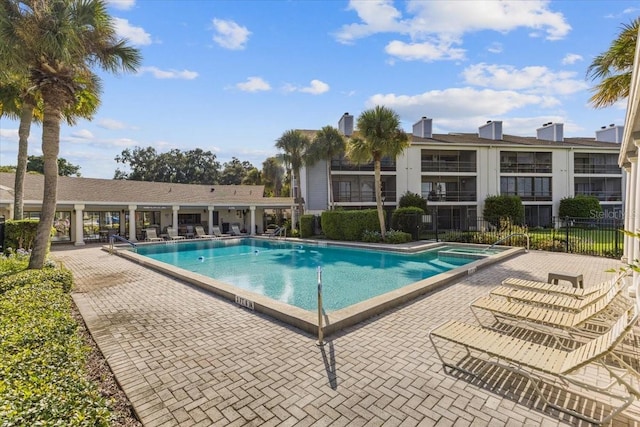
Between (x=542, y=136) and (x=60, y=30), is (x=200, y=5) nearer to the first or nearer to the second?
(x=60, y=30)

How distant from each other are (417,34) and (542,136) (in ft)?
98.7

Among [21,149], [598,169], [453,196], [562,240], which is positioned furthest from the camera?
[598,169]

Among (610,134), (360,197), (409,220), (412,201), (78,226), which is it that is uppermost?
(610,134)

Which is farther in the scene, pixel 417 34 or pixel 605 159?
pixel 605 159

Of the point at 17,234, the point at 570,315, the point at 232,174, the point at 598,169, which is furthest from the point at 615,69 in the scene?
the point at 232,174

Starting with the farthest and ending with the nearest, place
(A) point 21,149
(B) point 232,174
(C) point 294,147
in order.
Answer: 1. (B) point 232,174
2. (C) point 294,147
3. (A) point 21,149

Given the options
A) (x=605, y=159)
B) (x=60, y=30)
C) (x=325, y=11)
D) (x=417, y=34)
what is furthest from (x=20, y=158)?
(x=605, y=159)

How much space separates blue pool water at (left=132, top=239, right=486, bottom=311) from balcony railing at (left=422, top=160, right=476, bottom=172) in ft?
44.7

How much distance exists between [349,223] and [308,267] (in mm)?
8402

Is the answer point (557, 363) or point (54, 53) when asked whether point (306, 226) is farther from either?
point (557, 363)

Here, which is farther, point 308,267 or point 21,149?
point 21,149

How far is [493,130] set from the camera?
30578mm

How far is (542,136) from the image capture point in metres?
33.2

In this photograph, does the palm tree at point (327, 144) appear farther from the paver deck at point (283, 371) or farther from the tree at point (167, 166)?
the tree at point (167, 166)
